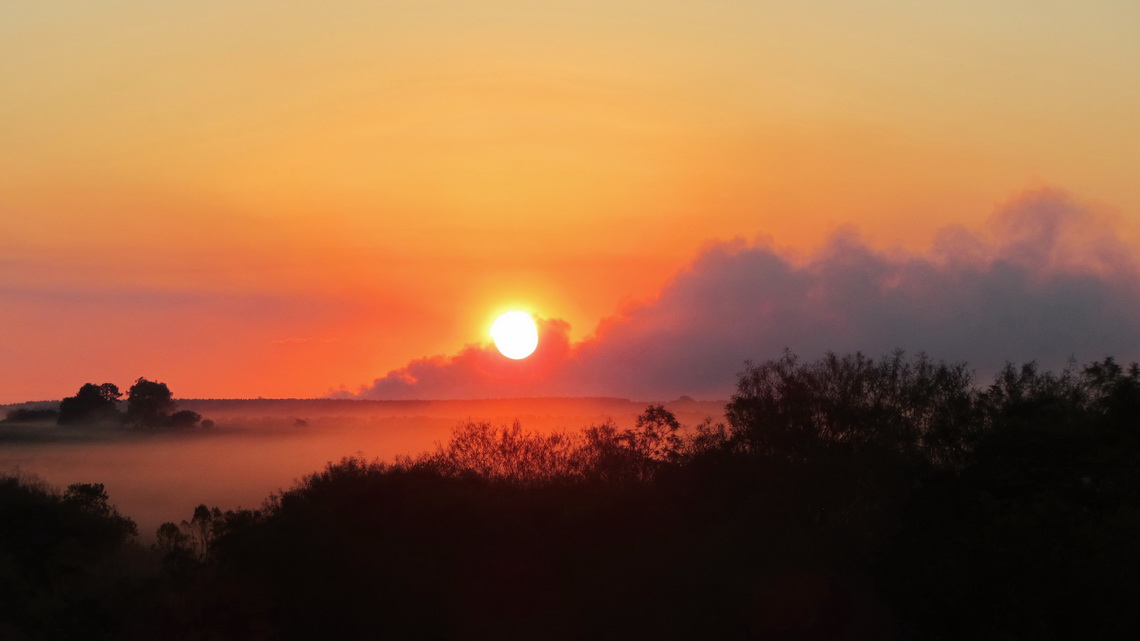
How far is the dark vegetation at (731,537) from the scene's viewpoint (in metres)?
36.3

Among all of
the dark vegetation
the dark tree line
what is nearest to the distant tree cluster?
the dark tree line

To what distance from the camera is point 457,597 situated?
41312 millimetres

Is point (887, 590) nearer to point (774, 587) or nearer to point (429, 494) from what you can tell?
point (774, 587)

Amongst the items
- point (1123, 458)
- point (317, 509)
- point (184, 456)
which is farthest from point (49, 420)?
point (1123, 458)

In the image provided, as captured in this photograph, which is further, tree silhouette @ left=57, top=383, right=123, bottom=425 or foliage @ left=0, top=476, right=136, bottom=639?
tree silhouette @ left=57, top=383, right=123, bottom=425

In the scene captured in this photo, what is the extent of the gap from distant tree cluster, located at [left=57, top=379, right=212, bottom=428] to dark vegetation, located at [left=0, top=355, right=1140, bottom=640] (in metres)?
127

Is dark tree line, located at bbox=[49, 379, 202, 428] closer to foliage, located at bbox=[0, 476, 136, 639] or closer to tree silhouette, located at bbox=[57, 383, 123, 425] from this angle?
tree silhouette, located at bbox=[57, 383, 123, 425]

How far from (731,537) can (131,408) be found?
161258mm

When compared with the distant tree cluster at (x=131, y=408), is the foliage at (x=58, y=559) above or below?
below

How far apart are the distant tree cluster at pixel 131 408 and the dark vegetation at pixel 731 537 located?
127481mm

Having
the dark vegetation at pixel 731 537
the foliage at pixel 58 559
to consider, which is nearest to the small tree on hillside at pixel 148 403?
the foliage at pixel 58 559

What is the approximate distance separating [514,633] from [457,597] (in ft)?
10.1

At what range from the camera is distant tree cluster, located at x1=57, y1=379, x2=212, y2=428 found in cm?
17300

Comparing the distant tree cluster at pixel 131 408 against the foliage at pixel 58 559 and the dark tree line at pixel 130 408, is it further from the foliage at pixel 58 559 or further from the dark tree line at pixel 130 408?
the foliage at pixel 58 559
